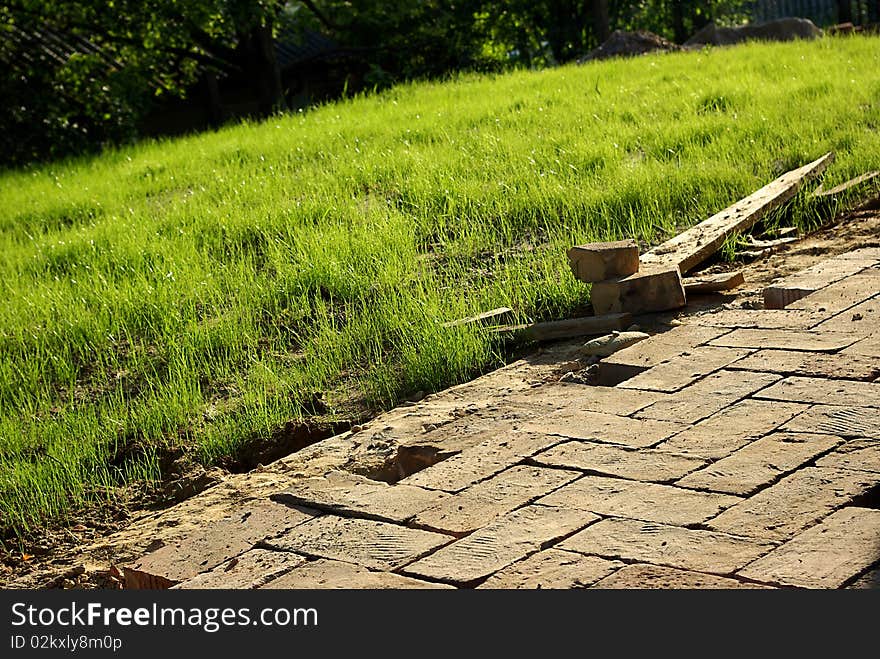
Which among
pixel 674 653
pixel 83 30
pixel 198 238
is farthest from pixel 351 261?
pixel 83 30

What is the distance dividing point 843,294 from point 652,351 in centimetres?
114

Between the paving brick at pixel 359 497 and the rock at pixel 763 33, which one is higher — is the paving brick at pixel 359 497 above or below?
below

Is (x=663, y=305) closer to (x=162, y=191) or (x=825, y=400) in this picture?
(x=825, y=400)

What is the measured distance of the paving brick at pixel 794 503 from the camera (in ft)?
10.6

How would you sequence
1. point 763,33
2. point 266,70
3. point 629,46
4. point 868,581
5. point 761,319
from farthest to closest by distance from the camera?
point 266,70 < point 763,33 < point 629,46 < point 761,319 < point 868,581

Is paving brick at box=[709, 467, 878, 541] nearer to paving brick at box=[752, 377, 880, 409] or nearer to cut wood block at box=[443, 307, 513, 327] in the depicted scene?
paving brick at box=[752, 377, 880, 409]

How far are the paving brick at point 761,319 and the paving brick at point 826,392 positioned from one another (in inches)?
30.3

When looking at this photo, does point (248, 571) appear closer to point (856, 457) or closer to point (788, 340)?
point (856, 457)

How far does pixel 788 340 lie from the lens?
4957 millimetres

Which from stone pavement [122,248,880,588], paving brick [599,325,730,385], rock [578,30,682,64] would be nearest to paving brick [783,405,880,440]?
stone pavement [122,248,880,588]

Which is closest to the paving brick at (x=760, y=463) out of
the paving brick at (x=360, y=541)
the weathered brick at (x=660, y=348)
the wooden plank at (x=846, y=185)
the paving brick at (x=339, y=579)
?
the paving brick at (x=360, y=541)

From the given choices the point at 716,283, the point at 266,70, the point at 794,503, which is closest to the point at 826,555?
the point at 794,503

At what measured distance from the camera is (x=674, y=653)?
2721mm

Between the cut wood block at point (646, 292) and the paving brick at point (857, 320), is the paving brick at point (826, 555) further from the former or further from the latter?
the cut wood block at point (646, 292)
